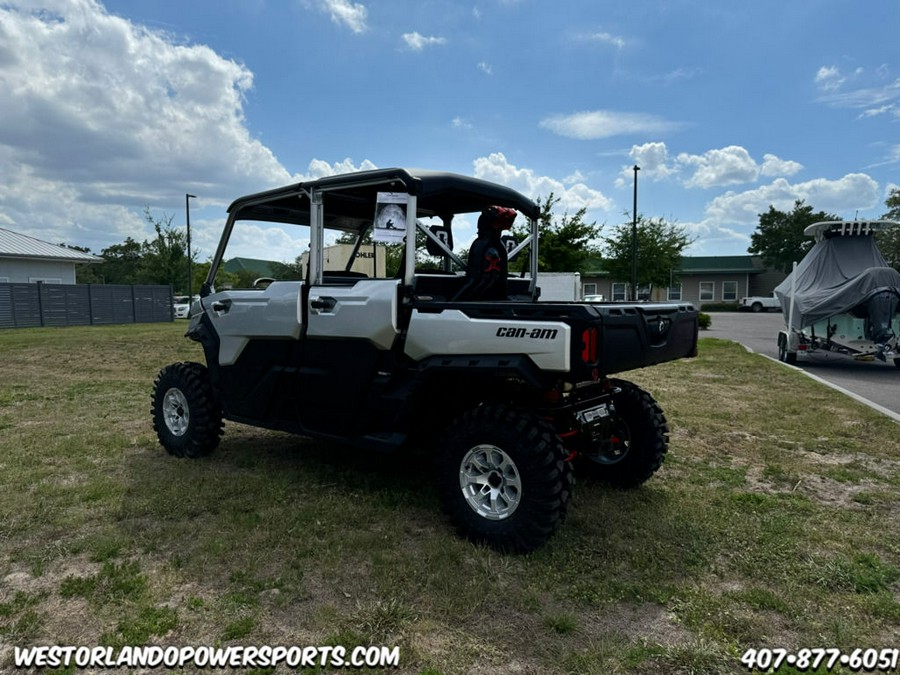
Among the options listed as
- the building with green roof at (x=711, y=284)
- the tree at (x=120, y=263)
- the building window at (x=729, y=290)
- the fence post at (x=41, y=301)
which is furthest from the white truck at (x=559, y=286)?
the tree at (x=120, y=263)

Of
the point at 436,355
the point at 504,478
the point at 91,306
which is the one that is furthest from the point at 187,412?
the point at 91,306

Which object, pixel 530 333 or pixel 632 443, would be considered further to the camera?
pixel 632 443

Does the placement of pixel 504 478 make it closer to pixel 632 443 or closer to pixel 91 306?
pixel 632 443

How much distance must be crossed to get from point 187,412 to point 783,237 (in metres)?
61.4

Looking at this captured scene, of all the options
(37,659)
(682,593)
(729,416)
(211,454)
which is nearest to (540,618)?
(682,593)

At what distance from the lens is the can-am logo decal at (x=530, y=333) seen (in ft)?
10.7

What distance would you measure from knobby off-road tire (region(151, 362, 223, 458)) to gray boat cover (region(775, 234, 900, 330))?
11.3 metres

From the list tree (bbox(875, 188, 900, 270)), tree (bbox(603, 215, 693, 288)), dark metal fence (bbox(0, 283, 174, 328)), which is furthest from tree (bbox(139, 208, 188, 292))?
tree (bbox(875, 188, 900, 270))

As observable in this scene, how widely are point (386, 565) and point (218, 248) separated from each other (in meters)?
3.32

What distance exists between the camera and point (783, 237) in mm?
56094

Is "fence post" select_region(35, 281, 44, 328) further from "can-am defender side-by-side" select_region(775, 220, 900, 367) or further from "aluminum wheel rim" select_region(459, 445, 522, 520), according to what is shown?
"aluminum wheel rim" select_region(459, 445, 522, 520)

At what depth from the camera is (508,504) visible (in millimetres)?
3547

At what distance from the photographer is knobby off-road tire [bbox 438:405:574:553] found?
3338mm

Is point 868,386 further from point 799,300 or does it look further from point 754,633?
point 754,633
